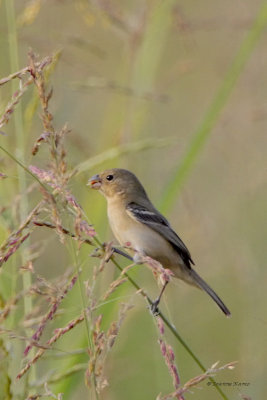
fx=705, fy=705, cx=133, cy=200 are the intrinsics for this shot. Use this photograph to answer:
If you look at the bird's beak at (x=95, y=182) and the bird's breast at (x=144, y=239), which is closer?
the bird's breast at (x=144, y=239)

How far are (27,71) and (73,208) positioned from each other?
1.43 feet

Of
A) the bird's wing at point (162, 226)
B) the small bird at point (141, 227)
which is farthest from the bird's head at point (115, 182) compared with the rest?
the bird's wing at point (162, 226)

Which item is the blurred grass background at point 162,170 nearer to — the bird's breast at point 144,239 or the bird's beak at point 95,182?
the bird's beak at point 95,182

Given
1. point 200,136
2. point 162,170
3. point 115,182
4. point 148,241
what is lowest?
point 148,241

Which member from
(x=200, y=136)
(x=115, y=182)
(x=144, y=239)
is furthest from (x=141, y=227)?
(x=200, y=136)

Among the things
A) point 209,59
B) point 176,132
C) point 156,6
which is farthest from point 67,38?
point 176,132

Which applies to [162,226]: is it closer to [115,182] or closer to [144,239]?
[144,239]

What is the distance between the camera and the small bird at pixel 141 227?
385cm

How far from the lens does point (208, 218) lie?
496 cm

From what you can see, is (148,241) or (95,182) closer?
(148,241)

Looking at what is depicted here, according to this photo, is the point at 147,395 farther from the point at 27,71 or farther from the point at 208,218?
the point at 27,71

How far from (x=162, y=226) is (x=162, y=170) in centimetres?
85

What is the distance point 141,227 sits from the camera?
392 centimetres

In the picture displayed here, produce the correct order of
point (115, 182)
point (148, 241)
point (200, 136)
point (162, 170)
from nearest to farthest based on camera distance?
1. point (200, 136)
2. point (148, 241)
3. point (115, 182)
4. point (162, 170)
